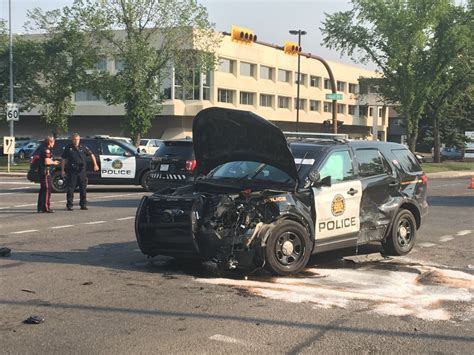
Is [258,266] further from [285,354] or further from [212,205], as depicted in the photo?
[285,354]

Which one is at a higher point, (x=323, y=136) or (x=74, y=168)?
(x=323, y=136)

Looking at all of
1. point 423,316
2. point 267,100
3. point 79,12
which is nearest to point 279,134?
point 423,316

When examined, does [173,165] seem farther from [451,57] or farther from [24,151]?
[451,57]

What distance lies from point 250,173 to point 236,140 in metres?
0.48

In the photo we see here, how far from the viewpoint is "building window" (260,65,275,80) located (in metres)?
70.3

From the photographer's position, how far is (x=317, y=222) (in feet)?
25.2

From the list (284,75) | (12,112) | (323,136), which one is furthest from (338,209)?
(284,75)

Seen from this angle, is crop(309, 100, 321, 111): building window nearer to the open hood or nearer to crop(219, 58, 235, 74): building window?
crop(219, 58, 235, 74): building window

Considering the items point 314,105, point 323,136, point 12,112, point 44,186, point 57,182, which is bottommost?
point 57,182

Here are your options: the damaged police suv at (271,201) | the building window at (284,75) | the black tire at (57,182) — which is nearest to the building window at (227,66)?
the building window at (284,75)

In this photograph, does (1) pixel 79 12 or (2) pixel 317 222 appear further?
(1) pixel 79 12

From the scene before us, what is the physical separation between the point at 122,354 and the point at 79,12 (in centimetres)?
3757

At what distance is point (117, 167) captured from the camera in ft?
63.6

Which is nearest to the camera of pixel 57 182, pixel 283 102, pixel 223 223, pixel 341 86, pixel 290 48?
pixel 223 223
